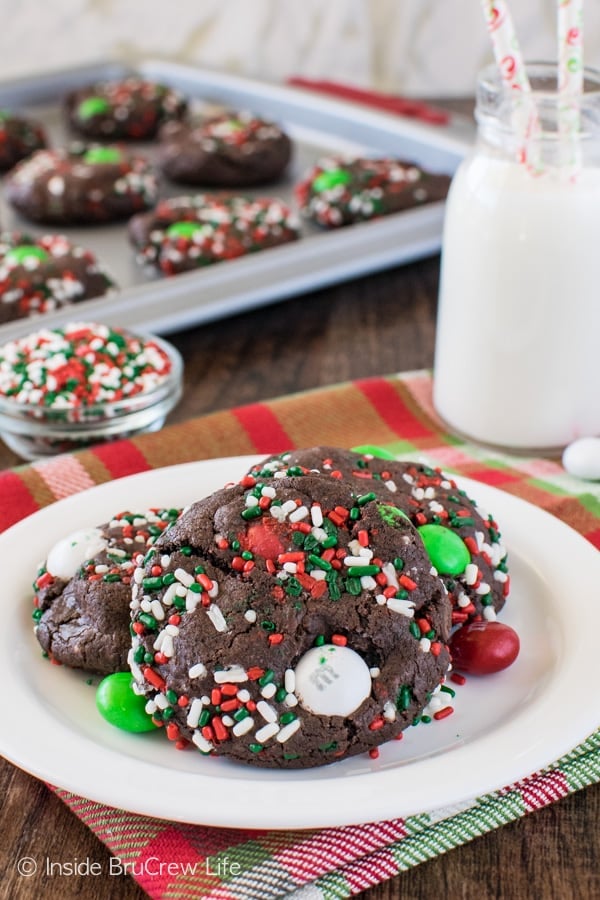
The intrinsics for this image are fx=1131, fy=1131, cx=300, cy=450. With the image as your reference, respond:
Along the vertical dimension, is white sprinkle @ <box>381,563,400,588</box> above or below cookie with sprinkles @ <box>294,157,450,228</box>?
above

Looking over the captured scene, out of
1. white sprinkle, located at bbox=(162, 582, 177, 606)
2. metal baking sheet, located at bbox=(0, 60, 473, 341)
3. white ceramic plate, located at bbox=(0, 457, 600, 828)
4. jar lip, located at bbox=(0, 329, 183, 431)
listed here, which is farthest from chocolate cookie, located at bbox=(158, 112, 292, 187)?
white sprinkle, located at bbox=(162, 582, 177, 606)

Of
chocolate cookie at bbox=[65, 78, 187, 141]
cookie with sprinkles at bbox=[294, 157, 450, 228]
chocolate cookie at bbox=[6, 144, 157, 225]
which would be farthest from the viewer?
chocolate cookie at bbox=[65, 78, 187, 141]

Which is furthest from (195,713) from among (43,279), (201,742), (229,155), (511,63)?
(229,155)

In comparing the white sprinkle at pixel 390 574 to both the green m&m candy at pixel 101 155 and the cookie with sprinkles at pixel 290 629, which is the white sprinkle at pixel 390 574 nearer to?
the cookie with sprinkles at pixel 290 629

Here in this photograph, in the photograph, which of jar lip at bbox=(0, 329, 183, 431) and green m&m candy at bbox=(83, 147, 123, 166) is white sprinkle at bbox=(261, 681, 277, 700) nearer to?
jar lip at bbox=(0, 329, 183, 431)

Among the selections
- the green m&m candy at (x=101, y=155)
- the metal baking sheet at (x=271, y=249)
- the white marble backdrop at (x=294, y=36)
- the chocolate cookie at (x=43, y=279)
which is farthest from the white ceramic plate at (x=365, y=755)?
the white marble backdrop at (x=294, y=36)

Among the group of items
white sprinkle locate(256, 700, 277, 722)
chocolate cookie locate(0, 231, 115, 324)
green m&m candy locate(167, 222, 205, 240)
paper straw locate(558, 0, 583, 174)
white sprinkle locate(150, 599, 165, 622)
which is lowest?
green m&m candy locate(167, 222, 205, 240)
